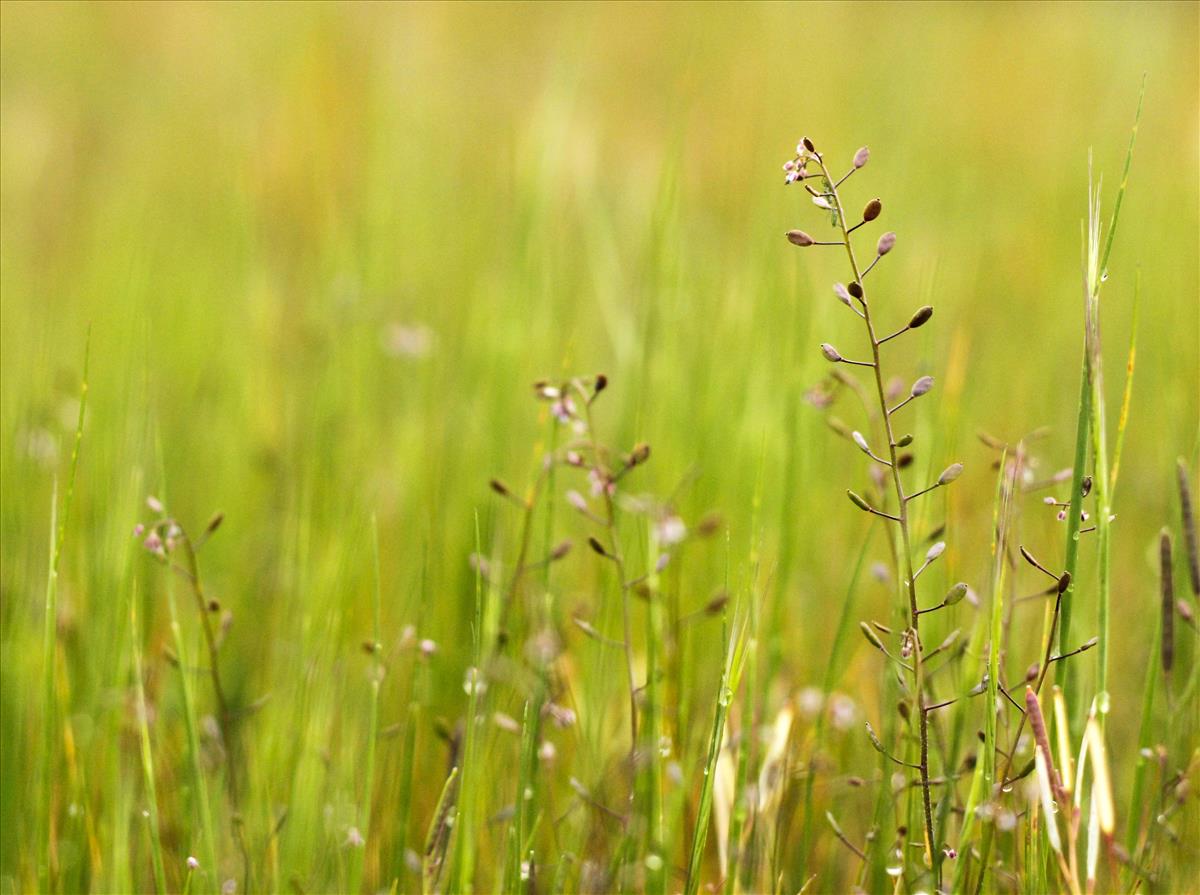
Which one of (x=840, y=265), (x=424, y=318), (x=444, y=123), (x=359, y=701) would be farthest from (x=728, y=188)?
(x=444, y=123)

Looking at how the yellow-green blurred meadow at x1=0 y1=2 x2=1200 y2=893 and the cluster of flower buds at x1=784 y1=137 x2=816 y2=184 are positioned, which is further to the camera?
the yellow-green blurred meadow at x1=0 y1=2 x2=1200 y2=893

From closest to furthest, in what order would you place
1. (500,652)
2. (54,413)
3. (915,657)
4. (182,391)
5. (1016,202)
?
(915,657), (500,652), (54,413), (182,391), (1016,202)

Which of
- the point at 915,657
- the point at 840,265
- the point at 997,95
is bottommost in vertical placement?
the point at 915,657

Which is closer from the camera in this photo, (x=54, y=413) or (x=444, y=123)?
(x=54, y=413)

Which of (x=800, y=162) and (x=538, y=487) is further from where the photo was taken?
(x=538, y=487)

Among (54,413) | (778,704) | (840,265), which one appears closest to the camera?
(778,704)

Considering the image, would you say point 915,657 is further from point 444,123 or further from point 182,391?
point 444,123

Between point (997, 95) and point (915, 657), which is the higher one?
point (997, 95)

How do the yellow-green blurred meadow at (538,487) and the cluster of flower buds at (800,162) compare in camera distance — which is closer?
the cluster of flower buds at (800,162)
